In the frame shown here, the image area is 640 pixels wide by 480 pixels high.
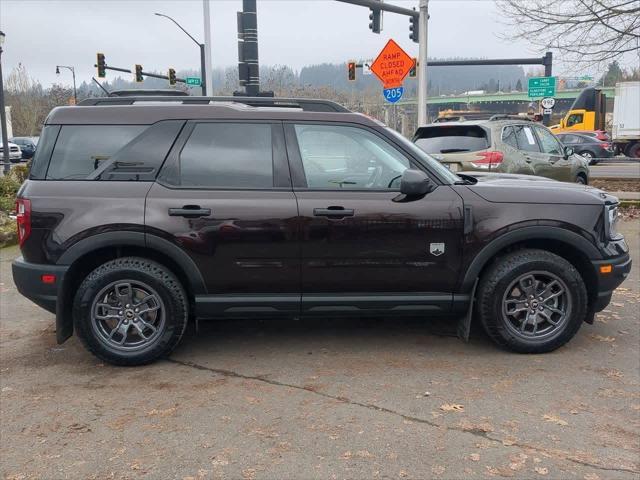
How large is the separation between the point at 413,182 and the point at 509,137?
5216mm

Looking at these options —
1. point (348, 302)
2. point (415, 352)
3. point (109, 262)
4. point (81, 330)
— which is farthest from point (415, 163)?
point (81, 330)

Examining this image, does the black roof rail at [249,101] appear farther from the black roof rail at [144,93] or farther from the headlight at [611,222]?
the headlight at [611,222]

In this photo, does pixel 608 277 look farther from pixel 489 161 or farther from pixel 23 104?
pixel 23 104

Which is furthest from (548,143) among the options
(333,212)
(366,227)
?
(333,212)

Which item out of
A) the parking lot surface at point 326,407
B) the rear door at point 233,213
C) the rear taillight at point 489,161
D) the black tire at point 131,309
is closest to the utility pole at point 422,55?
the rear taillight at point 489,161

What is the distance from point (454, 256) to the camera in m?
4.29

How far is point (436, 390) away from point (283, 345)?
139 cm

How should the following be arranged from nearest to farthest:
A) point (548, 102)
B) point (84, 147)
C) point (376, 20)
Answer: point (84, 147), point (376, 20), point (548, 102)

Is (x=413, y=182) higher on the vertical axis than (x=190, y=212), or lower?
higher

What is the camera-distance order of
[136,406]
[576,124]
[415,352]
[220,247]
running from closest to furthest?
[136,406]
[220,247]
[415,352]
[576,124]

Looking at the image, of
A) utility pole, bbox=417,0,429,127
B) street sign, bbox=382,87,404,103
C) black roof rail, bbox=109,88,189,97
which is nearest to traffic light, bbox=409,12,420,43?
utility pole, bbox=417,0,429,127

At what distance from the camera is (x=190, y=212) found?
4.13 meters

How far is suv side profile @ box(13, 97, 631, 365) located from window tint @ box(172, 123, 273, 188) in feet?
0.03

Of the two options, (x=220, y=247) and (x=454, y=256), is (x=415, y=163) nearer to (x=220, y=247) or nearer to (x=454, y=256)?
(x=454, y=256)
